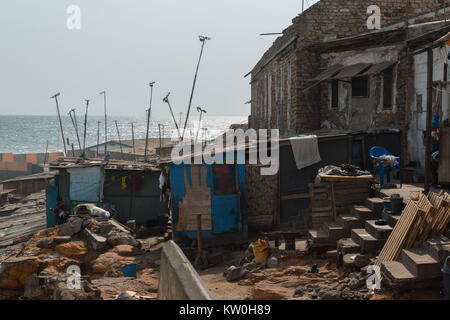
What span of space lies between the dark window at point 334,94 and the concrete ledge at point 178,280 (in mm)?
12984

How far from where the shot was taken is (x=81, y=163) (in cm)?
1834

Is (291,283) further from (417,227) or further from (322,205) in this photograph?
(322,205)

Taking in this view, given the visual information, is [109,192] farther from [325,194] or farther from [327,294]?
[327,294]

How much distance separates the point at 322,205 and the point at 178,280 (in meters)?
6.70

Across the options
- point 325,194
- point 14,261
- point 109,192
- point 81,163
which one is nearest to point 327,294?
point 325,194

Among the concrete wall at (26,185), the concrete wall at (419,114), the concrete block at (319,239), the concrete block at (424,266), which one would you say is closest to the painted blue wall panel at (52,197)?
the concrete block at (319,239)

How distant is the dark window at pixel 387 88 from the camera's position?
15344 mm

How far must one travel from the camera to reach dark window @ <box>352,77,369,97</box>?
1636cm

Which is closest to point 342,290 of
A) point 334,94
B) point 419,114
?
point 419,114

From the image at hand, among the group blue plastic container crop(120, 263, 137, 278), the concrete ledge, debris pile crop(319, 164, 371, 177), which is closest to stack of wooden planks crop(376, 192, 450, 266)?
debris pile crop(319, 164, 371, 177)

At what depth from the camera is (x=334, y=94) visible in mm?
17578

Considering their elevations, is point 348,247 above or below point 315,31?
below

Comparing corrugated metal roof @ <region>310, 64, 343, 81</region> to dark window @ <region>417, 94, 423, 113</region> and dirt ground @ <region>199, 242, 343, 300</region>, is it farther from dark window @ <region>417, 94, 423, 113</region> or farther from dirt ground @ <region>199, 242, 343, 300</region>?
dirt ground @ <region>199, 242, 343, 300</region>
